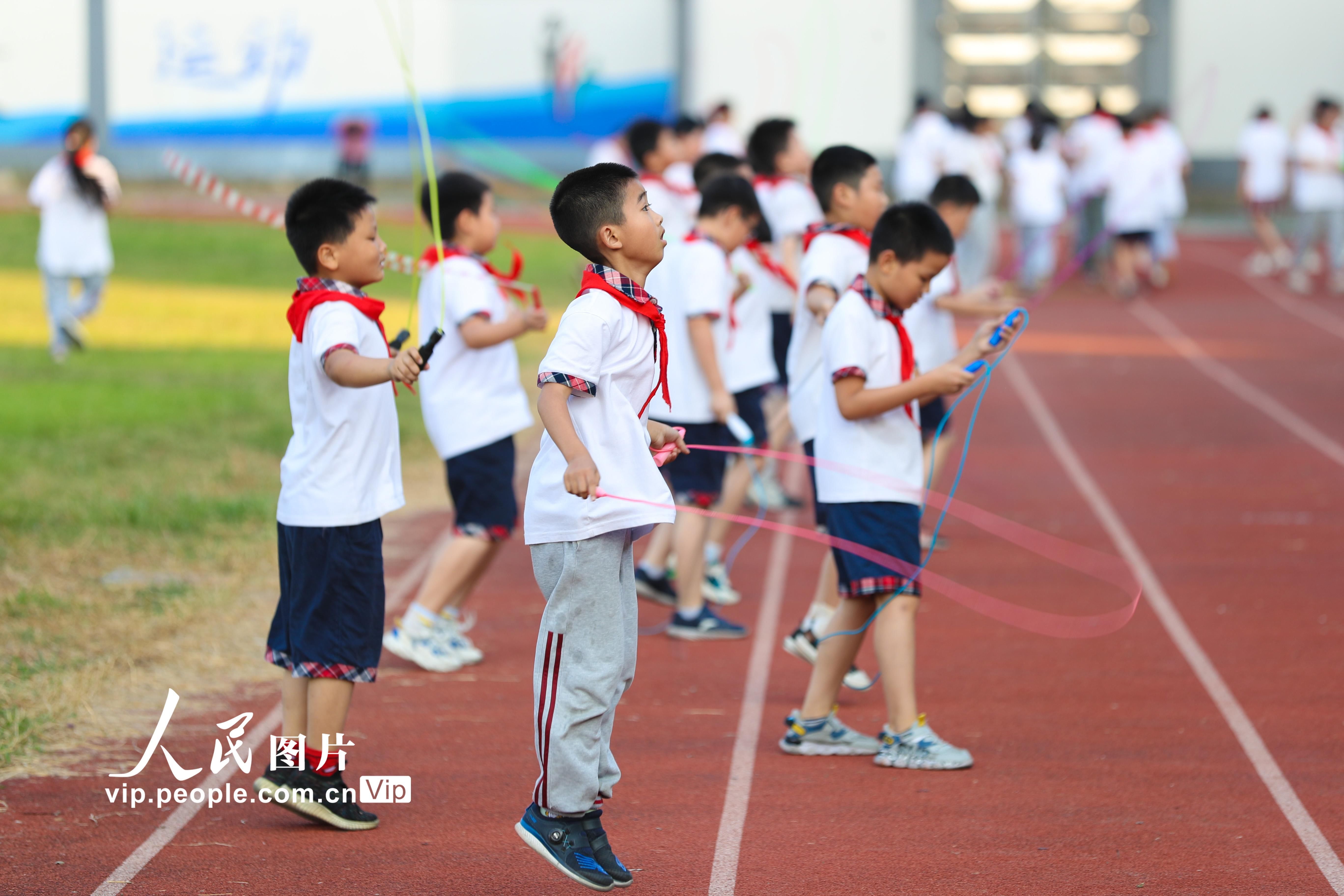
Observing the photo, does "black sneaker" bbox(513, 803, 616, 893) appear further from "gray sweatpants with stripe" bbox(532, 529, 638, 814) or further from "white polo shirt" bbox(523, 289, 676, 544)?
"white polo shirt" bbox(523, 289, 676, 544)

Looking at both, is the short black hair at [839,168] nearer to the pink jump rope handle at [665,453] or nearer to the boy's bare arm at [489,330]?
the boy's bare arm at [489,330]

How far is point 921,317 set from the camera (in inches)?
257

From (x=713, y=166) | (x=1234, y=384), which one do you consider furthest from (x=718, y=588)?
(x=1234, y=384)

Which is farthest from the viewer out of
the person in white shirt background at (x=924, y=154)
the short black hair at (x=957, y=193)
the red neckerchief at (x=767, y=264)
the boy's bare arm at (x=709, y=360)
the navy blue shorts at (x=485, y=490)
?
the person in white shirt background at (x=924, y=154)

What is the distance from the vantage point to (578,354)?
11.5 feet

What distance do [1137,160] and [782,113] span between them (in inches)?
453

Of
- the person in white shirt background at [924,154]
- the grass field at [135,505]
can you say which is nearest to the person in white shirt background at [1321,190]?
the person in white shirt background at [924,154]

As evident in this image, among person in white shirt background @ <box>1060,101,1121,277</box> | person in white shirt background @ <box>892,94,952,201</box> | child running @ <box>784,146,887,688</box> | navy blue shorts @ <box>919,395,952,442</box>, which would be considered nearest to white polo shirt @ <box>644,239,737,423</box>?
child running @ <box>784,146,887,688</box>

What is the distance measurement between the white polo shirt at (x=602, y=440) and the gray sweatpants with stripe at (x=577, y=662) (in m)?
0.05

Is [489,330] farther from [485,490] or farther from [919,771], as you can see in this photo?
[919,771]

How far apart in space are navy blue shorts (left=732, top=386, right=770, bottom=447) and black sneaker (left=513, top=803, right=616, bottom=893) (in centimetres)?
320

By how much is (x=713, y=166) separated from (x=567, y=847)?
4.27m

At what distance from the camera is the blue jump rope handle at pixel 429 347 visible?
3.76 metres

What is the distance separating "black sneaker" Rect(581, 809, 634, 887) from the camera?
11.9 ft
